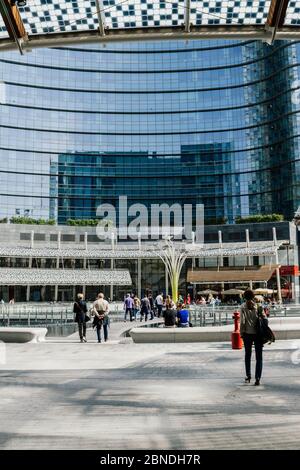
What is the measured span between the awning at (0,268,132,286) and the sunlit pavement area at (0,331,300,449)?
44141mm

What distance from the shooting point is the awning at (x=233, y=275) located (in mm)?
50084

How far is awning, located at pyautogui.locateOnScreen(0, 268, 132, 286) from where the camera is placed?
5494cm

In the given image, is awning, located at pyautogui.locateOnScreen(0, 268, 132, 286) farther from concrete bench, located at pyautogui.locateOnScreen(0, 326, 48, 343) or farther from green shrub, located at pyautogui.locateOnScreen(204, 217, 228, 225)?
concrete bench, located at pyautogui.locateOnScreen(0, 326, 48, 343)

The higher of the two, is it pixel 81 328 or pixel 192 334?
pixel 81 328

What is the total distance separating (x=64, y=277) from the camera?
5753 cm

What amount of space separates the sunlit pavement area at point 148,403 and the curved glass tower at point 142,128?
77196mm

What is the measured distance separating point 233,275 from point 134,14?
156 feet

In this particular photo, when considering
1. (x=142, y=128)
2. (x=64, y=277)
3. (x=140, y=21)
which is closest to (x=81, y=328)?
(x=140, y=21)

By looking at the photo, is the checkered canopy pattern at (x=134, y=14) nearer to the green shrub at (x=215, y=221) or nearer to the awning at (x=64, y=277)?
→ the awning at (x=64, y=277)

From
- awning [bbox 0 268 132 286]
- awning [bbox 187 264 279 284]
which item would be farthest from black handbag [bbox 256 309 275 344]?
awning [bbox 0 268 132 286]

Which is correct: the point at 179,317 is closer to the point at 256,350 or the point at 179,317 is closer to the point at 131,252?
the point at 256,350

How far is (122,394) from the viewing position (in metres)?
7.36

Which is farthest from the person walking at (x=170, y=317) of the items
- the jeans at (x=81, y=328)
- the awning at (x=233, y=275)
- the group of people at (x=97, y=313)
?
the awning at (x=233, y=275)
